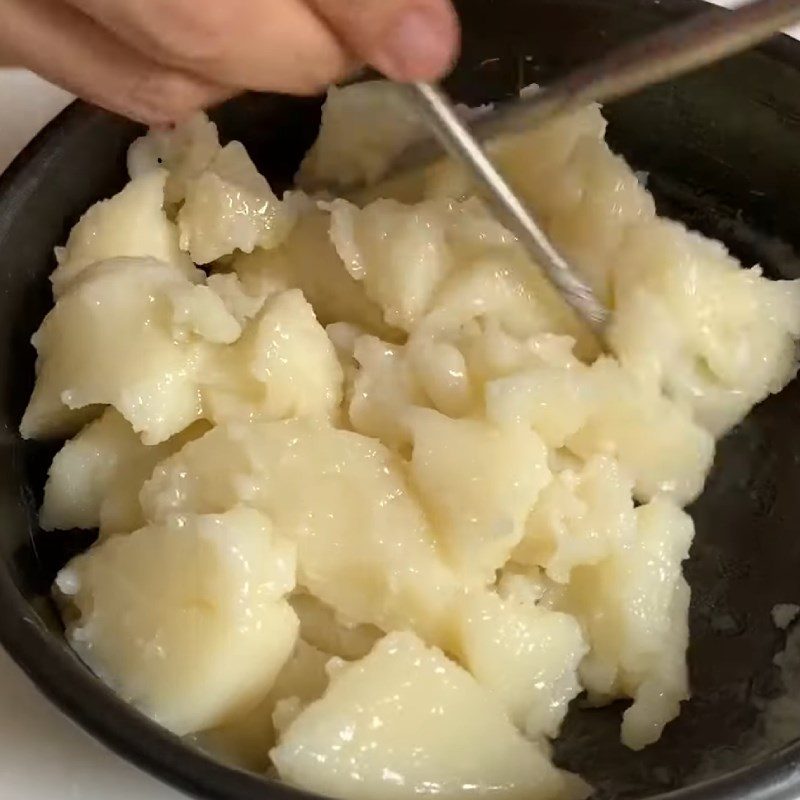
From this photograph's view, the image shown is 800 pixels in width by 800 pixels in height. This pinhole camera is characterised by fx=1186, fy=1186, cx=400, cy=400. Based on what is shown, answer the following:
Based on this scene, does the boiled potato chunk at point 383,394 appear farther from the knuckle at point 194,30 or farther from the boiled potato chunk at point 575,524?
the knuckle at point 194,30

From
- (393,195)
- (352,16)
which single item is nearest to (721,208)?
(393,195)

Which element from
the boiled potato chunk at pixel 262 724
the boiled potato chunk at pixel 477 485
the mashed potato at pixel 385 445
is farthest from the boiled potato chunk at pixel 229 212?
the boiled potato chunk at pixel 262 724

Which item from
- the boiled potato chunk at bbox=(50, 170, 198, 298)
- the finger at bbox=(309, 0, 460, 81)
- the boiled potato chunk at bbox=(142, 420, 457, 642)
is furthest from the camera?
the boiled potato chunk at bbox=(50, 170, 198, 298)

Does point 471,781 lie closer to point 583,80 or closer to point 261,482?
point 261,482

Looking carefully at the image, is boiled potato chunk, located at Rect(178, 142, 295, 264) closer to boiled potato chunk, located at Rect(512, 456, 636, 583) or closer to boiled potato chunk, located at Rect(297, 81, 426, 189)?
boiled potato chunk, located at Rect(297, 81, 426, 189)

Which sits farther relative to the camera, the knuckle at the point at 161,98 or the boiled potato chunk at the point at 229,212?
the boiled potato chunk at the point at 229,212

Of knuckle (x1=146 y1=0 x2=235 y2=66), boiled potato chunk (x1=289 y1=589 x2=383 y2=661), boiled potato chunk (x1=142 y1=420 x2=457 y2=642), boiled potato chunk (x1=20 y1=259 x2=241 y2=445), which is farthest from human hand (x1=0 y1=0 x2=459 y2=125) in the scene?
boiled potato chunk (x1=289 y1=589 x2=383 y2=661)
